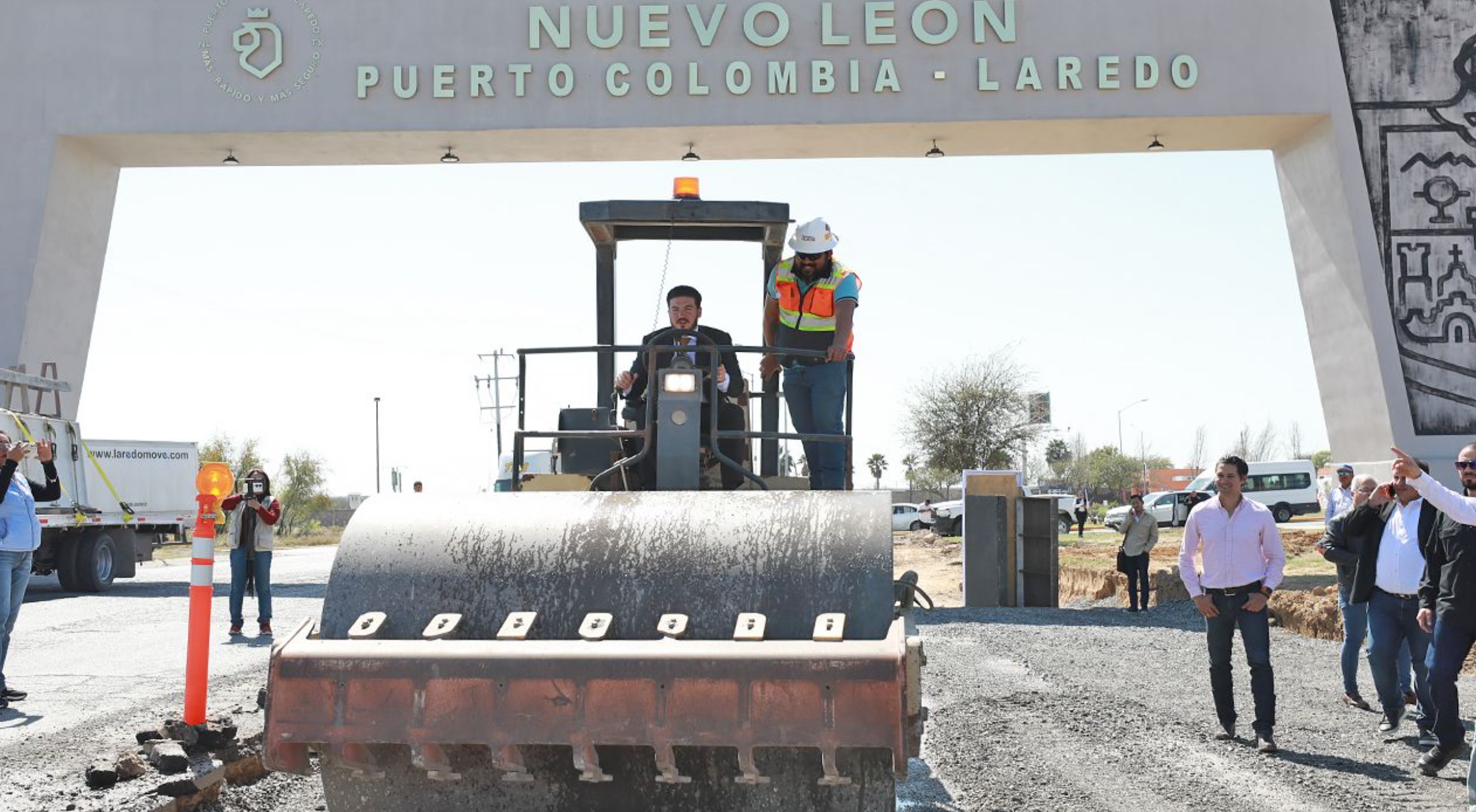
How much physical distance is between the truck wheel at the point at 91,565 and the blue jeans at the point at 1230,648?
18571 mm

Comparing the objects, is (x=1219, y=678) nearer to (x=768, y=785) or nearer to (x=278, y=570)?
(x=768, y=785)

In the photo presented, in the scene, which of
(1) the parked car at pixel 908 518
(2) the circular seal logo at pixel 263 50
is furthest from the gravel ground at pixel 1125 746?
(1) the parked car at pixel 908 518

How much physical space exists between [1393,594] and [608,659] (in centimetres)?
673

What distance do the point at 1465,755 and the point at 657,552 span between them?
560 centimetres

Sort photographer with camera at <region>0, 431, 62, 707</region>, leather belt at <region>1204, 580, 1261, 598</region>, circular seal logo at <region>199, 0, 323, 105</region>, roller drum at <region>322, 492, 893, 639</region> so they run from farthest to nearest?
circular seal logo at <region>199, 0, 323, 105</region> < photographer with camera at <region>0, 431, 62, 707</region> < leather belt at <region>1204, 580, 1261, 598</region> < roller drum at <region>322, 492, 893, 639</region>

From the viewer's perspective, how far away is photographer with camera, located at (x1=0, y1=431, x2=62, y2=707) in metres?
9.47

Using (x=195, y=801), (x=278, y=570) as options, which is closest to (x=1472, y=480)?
(x=195, y=801)

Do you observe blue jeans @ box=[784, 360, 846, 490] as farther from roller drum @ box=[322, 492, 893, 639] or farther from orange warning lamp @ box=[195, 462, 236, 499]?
orange warning lamp @ box=[195, 462, 236, 499]

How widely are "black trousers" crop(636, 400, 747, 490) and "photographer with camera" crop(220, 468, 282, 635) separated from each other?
913 cm

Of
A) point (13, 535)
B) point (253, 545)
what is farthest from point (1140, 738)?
point (253, 545)

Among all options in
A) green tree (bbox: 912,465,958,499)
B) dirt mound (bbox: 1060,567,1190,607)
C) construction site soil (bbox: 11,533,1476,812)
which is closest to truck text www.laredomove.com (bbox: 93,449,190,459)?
construction site soil (bbox: 11,533,1476,812)

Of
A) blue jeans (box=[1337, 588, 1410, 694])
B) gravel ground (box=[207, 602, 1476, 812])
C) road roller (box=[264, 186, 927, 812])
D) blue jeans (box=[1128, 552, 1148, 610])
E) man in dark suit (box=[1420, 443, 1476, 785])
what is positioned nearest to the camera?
road roller (box=[264, 186, 927, 812])

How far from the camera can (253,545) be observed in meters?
14.9

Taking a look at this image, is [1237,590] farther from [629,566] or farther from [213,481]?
[213,481]
